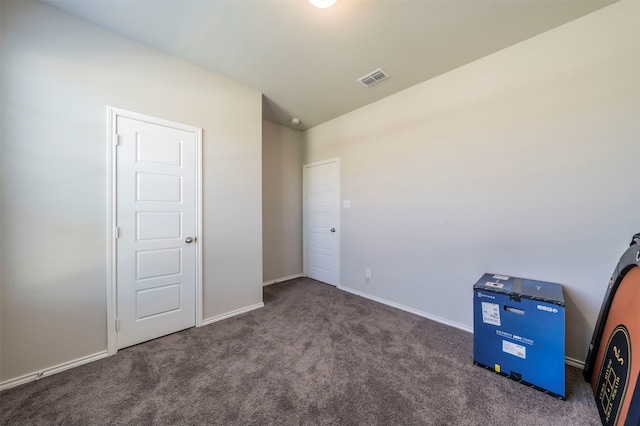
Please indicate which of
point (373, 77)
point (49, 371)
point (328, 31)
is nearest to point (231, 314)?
point (49, 371)

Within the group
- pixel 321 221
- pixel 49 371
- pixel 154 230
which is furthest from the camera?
pixel 321 221

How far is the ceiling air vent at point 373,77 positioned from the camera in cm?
260

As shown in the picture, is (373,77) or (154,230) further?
(373,77)

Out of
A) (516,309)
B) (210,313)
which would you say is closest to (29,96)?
(210,313)

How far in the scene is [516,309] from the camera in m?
1.72

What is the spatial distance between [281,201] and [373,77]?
8.01 feet

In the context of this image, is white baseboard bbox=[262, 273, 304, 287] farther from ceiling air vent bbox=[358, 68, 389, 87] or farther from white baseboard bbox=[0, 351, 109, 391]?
ceiling air vent bbox=[358, 68, 389, 87]

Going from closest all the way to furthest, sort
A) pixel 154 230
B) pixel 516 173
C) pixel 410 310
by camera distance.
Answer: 1. pixel 516 173
2. pixel 154 230
3. pixel 410 310

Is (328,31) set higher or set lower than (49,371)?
higher

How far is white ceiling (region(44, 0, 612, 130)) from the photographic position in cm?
178

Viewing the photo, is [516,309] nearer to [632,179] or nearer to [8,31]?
[632,179]

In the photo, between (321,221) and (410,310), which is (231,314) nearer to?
(321,221)

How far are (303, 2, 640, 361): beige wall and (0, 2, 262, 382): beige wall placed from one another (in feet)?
9.12

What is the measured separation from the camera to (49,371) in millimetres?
1790
